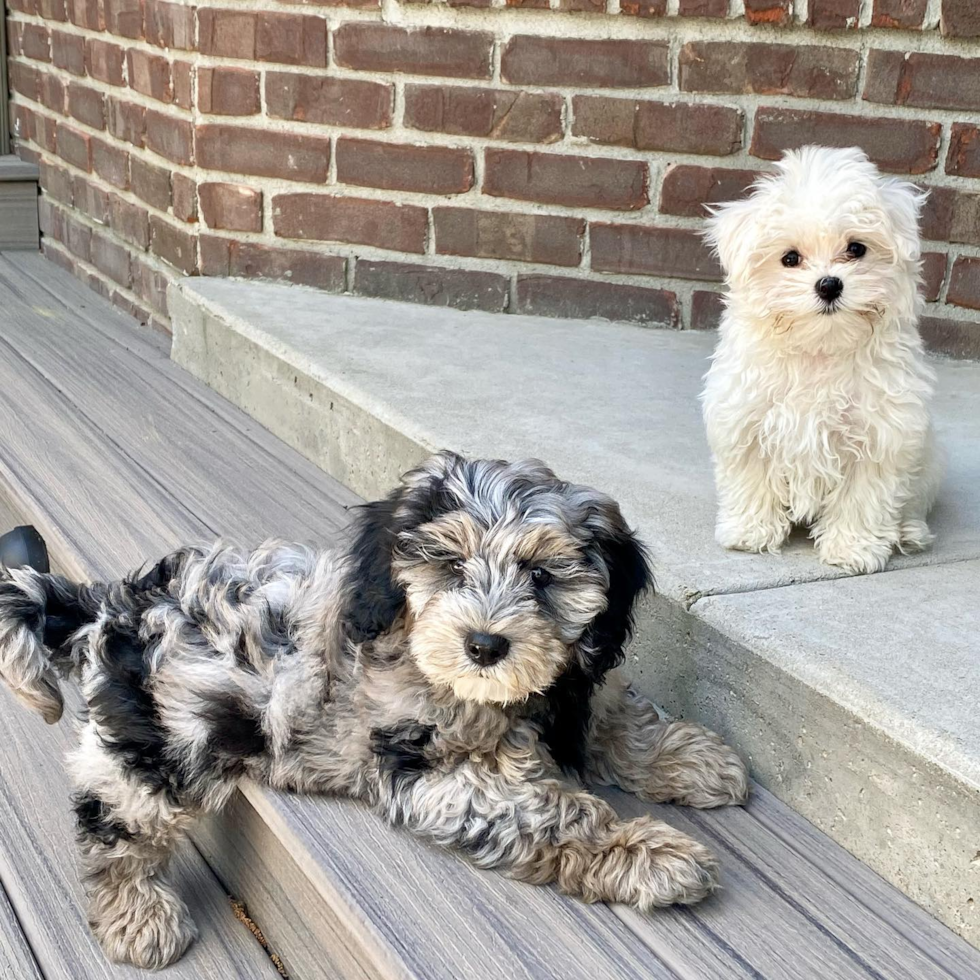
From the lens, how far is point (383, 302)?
482cm

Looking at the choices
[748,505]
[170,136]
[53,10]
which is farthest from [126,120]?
[748,505]

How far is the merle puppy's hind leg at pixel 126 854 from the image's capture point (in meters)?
2.34

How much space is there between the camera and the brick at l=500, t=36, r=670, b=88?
4277 mm

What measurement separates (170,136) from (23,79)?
2.23 metres

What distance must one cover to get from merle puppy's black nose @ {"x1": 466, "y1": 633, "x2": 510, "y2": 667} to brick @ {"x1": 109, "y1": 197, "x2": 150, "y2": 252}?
12.1 ft

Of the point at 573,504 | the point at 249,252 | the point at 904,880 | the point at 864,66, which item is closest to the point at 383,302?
the point at 249,252

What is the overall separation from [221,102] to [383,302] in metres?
0.92

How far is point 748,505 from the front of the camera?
292cm

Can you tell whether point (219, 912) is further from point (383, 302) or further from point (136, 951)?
point (383, 302)

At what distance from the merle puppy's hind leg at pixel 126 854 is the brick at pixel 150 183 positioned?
3108 mm

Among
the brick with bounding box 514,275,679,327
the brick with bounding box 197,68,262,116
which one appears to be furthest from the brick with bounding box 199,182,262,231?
the brick with bounding box 514,275,679,327

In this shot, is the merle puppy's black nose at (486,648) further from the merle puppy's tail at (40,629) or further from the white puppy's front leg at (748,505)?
the white puppy's front leg at (748,505)

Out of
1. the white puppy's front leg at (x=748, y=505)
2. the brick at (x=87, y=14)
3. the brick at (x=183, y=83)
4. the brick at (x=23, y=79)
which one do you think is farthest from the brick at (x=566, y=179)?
the brick at (x=23, y=79)

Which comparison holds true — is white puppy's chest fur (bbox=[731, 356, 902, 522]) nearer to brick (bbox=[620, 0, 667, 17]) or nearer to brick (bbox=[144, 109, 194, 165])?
brick (bbox=[620, 0, 667, 17])
